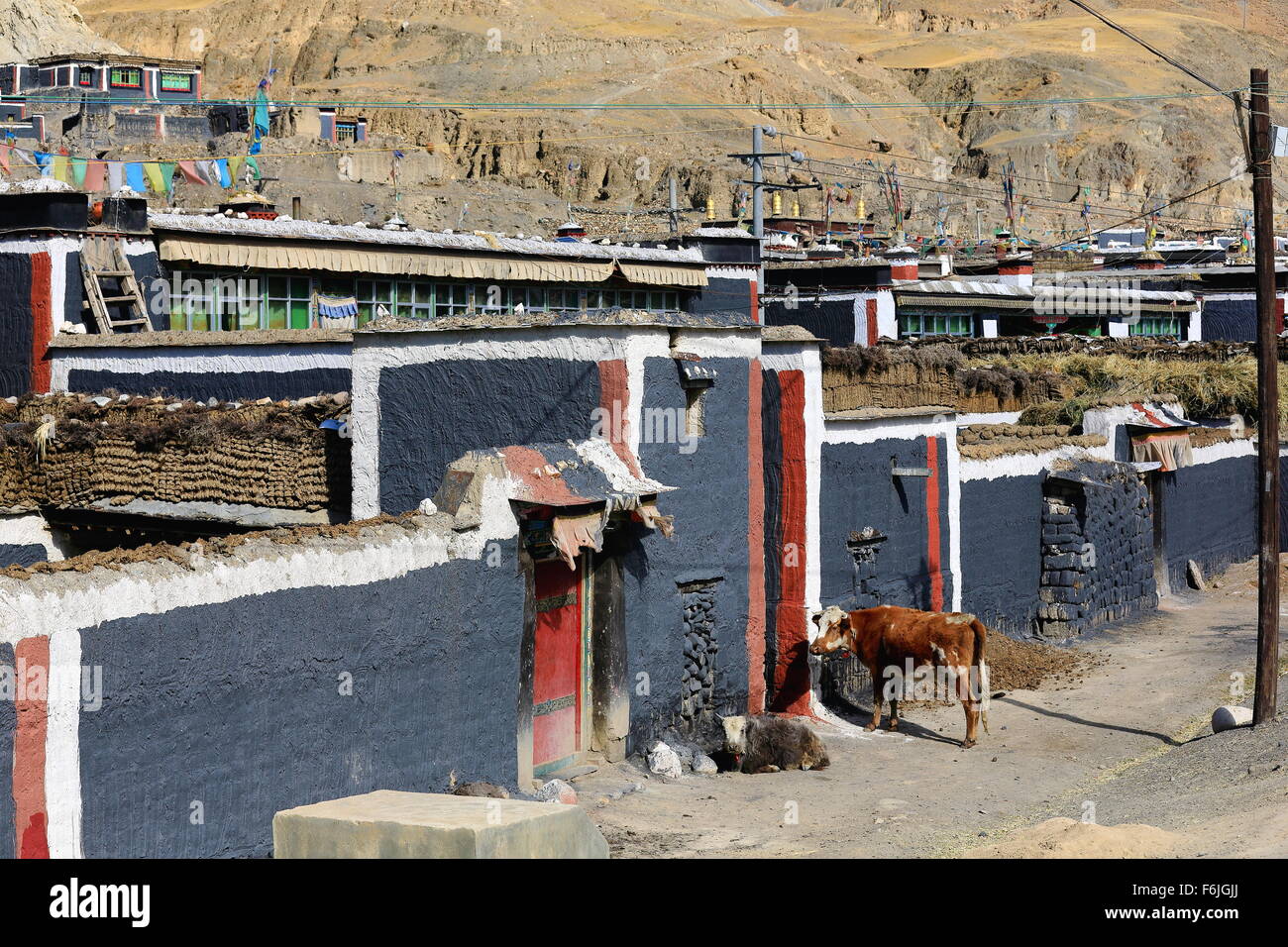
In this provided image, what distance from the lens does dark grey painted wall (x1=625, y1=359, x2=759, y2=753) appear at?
15000 mm

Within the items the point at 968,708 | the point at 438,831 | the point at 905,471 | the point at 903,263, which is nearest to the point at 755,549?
the point at 968,708

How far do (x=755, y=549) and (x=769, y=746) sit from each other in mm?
2186

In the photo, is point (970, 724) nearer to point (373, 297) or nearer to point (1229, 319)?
point (373, 297)

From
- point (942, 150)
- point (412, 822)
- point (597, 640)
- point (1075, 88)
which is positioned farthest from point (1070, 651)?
point (1075, 88)

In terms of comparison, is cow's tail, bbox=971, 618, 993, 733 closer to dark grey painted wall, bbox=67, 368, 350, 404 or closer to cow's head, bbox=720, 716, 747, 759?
cow's head, bbox=720, 716, 747, 759

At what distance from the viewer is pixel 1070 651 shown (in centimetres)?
2147

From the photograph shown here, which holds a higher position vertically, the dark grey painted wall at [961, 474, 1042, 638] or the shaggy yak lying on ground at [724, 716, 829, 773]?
the dark grey painted wall at [961, 474, 1042, 638]

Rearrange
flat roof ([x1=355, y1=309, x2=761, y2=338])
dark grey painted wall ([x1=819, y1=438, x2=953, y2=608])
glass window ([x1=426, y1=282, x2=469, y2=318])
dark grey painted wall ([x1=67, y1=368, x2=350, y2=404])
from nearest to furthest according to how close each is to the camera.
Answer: flat roof ([x1=355, y1=309, x2=761, y2=338]) < dark grey painted wall ([x1=819, y1=438, x2=953, y2=608]) < dark grey painted wall ([x1=67, y1=368, x2=350, y2=404]) < glass window ([x1=426, y1=282, x2=469, y2=318])

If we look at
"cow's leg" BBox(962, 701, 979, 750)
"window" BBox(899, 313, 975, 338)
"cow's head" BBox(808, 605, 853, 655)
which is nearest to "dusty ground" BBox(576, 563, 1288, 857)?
"cow's leg" BBox(962, 701, 979, 750)

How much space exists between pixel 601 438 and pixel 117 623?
5456mm

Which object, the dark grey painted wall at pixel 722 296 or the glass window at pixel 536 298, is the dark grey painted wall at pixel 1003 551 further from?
the dark grey painted wall at pixel 722 296

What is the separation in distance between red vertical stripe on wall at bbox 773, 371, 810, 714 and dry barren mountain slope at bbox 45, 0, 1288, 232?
76.1 metres

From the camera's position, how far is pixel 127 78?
83312 mm
